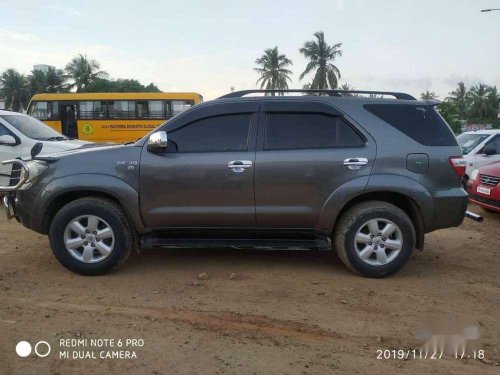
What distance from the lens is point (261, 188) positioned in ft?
14.9

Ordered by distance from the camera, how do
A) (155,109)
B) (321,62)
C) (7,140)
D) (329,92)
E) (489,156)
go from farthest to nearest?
(321,62) < (155,109) < (489,156) < (7,140) < (329,92)

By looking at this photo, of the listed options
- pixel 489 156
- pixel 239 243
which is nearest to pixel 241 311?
pixel 239 243

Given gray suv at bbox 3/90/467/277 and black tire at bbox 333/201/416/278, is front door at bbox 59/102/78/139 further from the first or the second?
black tire at bbox 333/201/416/278

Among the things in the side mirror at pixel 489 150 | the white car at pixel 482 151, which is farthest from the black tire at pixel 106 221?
the side mirror at pixel 489 150

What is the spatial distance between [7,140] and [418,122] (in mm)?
6978

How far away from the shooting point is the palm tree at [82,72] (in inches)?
2231

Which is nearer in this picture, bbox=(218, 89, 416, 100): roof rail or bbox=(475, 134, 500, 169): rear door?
bbox=(218, 89, 416, 100): roof rail

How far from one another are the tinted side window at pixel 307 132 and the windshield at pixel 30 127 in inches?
222

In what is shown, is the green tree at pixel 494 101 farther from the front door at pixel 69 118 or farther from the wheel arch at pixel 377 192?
the wheel arch at pixel 377 192

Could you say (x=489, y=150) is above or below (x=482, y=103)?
below

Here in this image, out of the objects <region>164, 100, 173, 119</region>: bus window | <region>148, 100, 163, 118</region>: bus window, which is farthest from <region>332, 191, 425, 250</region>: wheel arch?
<region>148, 100, 163, 118</region>: bus window

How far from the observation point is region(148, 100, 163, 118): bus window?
21172mm

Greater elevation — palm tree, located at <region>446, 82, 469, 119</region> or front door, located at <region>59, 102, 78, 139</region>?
palm tree, located at <region>446, 82, 469, 119</region>

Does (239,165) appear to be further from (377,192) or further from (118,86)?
(118,86)
